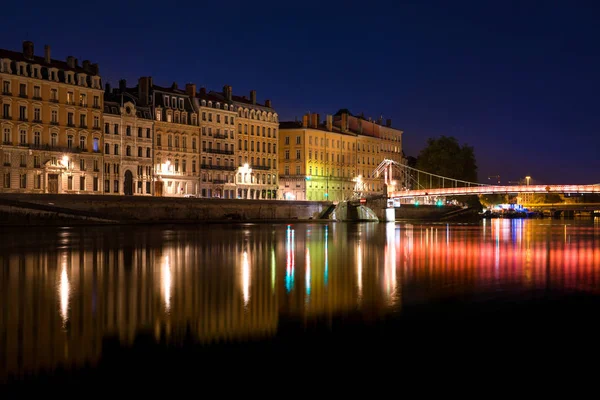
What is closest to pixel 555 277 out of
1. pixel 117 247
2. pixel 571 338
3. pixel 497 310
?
pixel 497 310

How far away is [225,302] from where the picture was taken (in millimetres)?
15336

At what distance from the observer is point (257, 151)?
97.4 meters

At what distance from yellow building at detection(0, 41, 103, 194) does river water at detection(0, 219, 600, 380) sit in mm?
39004

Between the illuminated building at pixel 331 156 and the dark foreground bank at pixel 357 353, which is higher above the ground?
the illuminated building at pixel 331 156

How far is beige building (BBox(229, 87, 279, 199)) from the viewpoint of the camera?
94500mm

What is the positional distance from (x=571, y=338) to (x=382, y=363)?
401 centimetres

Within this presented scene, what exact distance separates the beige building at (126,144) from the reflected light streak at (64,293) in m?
55.3

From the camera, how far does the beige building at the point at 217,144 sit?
88250 mm

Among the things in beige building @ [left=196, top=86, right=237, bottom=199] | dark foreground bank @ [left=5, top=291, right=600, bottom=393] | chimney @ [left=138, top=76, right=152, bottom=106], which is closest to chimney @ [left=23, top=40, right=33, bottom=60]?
chimney @ [left=138, top=76, right=152, bottom=106]

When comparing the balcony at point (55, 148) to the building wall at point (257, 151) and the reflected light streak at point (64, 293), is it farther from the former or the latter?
the reflected light streak at point (64, 293)

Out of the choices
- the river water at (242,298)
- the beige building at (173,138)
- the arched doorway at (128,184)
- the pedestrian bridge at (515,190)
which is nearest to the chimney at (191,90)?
the beige building at (173,138)

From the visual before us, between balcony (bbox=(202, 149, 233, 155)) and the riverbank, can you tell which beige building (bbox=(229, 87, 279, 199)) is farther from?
the riverbank

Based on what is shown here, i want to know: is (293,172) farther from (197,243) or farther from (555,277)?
(555,277)

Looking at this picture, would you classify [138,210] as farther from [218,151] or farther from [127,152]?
[218,151]
